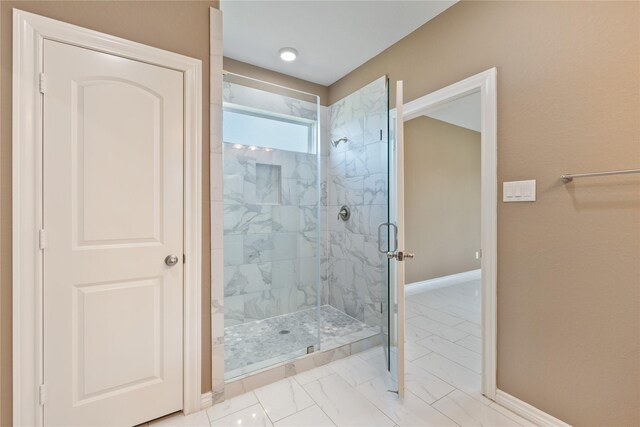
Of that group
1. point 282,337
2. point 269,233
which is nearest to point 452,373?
point 282,337

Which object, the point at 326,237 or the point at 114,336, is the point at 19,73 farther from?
the point at 326,237

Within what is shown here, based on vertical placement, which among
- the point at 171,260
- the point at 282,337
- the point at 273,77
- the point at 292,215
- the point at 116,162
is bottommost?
the point at 282,337

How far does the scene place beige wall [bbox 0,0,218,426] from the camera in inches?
48.7

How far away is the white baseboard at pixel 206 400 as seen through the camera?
1670 millimetres

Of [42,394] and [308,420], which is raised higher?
[42,394]

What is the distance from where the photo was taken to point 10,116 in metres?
1.24

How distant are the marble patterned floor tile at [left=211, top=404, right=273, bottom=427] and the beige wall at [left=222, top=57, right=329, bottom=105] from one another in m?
2.84

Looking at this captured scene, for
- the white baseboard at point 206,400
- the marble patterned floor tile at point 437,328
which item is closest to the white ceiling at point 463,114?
the marble patterned floor tile at point 437,328

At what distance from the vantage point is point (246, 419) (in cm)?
159

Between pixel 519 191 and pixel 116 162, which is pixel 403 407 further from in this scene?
pixel 116 162

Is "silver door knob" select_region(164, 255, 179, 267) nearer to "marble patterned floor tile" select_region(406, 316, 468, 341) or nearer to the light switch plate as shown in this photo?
the light switch plate

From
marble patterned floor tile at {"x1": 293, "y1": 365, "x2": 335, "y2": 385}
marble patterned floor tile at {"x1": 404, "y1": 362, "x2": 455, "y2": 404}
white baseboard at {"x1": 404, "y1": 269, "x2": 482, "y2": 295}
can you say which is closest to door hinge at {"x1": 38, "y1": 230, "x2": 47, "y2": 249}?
marble patterned floor tile at {"x1": 293, "y1": 365, "x2": 335, "y2": 385}

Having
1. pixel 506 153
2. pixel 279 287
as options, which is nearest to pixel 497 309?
pixel 506 153

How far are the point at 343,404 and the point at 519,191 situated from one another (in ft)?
5.43
